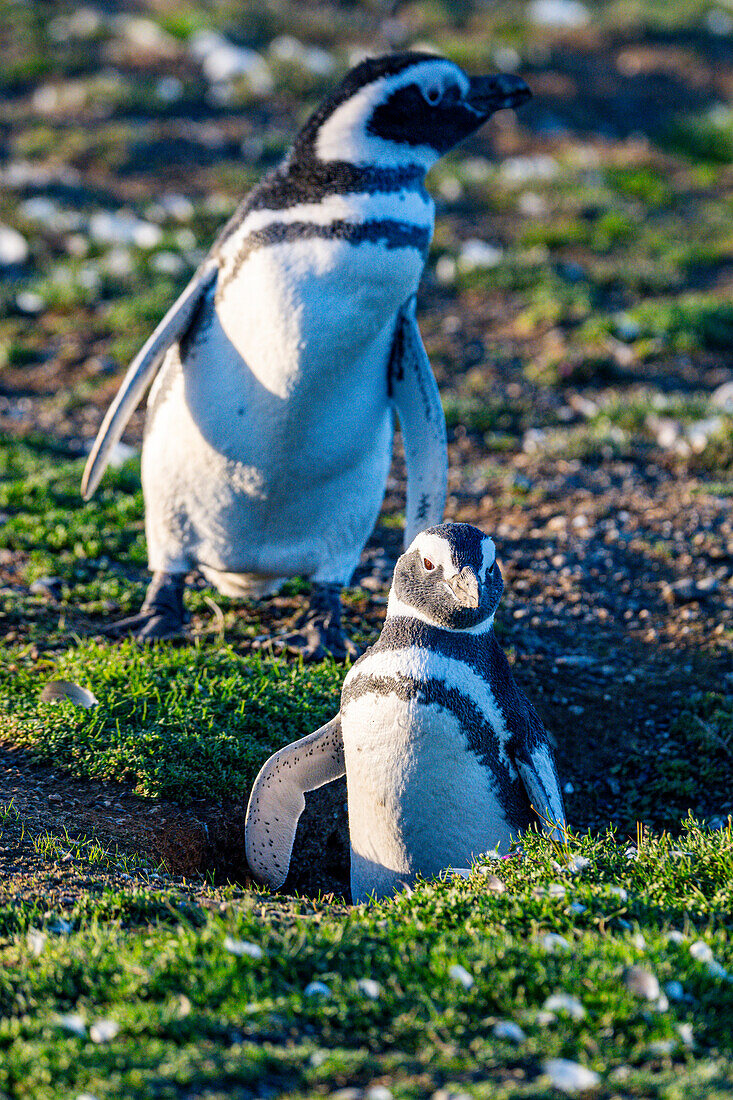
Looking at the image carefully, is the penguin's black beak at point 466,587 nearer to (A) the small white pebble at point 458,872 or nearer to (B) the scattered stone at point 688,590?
(A) the small white pebble at point 458,872

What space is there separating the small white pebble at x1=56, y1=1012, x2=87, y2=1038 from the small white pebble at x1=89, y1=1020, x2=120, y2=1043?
2 cm

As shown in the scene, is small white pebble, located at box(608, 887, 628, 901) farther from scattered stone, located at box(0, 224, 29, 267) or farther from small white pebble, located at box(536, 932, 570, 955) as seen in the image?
scattered stone, located at box(0, 224, 29, 267)

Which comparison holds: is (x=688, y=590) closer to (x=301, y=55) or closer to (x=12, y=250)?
(x=12, y=250)

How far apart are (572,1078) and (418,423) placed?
115 inches

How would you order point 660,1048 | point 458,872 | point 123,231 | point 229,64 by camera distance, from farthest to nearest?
point 229,64
point 123,231
point 458,872
point 660,1048

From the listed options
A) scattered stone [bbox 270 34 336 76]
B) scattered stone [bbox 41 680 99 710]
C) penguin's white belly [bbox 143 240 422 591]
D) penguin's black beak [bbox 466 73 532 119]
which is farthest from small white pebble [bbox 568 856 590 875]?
scattered stone [bbox 270 34 336 76]

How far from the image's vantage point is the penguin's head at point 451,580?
10.9 ft

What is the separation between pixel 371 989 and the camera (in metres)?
2.50

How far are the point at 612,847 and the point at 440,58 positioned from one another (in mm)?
2757

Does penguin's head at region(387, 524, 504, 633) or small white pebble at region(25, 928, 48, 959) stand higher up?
penguin's head at region(387, 524, 504, 633)

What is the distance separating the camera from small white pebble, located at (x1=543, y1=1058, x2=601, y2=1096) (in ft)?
7.18

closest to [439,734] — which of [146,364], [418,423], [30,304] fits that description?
[418,423]

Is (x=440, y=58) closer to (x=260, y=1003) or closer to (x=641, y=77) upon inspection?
(x=260, y=1003)

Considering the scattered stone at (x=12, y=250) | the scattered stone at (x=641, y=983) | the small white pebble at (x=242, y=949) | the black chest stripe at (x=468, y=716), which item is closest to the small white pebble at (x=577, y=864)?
the black chest stripe at (x=468, y=716)
